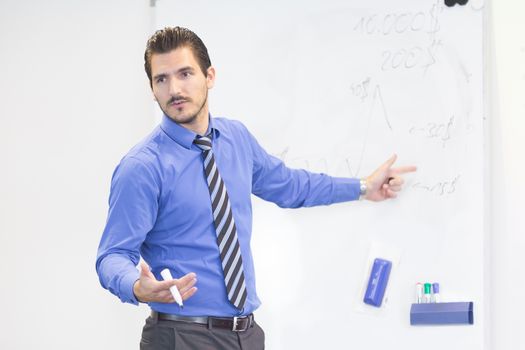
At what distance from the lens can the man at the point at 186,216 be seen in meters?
2.12

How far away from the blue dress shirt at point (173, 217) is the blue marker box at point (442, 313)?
1.91 ft

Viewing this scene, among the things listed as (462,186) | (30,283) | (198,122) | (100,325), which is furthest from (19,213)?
(462,186)

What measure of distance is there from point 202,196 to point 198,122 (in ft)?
0.66

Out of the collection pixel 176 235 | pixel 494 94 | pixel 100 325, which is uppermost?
pixel 494 94

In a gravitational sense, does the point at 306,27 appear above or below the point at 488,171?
above

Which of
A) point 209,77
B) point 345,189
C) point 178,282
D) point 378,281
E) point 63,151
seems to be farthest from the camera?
point 63,151

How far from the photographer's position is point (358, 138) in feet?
8.75

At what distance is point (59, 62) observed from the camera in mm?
3125

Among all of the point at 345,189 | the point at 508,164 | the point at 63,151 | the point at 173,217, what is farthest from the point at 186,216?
the point at 63,151

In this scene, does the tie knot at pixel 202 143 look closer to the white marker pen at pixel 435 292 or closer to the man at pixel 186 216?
the man at pixel 186 216

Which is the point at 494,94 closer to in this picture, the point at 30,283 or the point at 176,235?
the point at 176,235

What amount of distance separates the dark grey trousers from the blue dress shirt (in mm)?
36

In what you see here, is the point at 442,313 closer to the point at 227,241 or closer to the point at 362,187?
the point at 362,187

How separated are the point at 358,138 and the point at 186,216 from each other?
73cm
